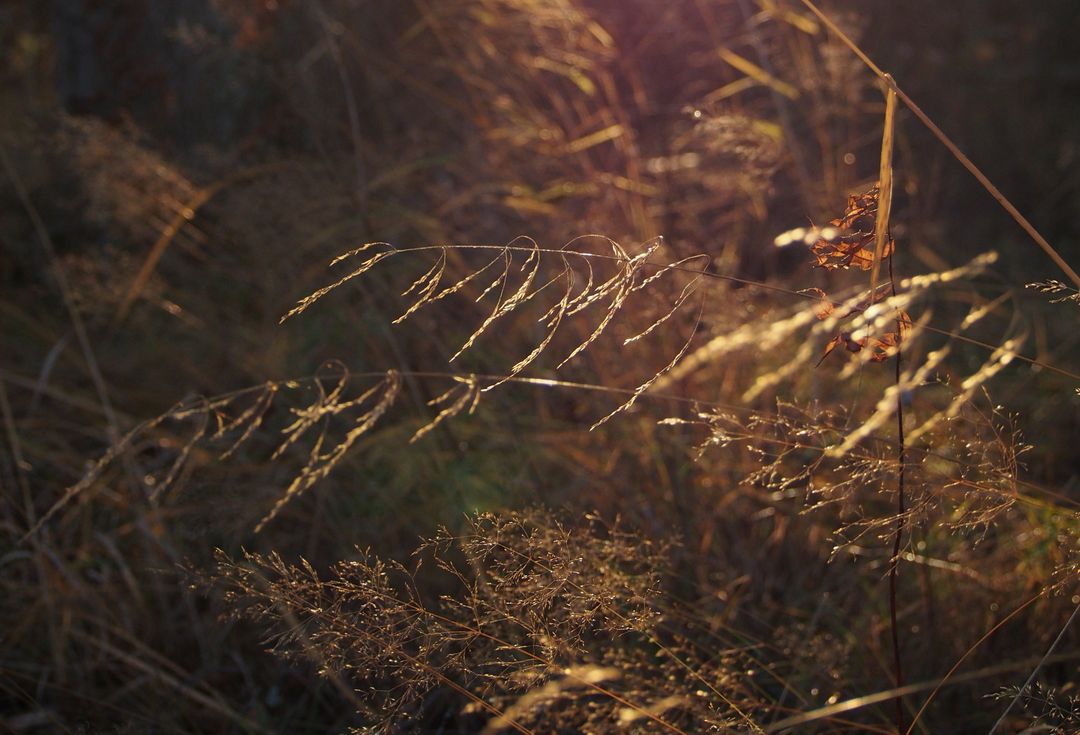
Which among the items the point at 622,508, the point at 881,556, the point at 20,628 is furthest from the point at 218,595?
the point at 881,556

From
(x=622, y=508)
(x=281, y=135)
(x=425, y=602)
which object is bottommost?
(x=425, y=602)

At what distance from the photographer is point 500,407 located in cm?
201

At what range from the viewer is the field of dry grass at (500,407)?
42.7 inches

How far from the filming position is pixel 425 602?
1.75m

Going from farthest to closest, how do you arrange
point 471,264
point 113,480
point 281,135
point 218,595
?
point 281,135 → point 471,264 → point 113,480 → point 218,595

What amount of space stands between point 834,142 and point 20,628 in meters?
2.49

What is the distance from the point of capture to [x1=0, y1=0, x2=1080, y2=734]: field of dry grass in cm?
108

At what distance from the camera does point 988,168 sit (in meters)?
4.13

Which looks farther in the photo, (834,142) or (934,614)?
(834,142)

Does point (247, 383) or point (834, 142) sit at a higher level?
point (834, 142)

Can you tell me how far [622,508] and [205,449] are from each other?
103 cm

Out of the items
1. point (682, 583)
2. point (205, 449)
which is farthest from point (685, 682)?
point (205, 449)

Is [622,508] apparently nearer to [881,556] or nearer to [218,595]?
[881,556]

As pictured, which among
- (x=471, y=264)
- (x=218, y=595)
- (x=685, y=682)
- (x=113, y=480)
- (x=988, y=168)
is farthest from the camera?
(x=988, y=168)
